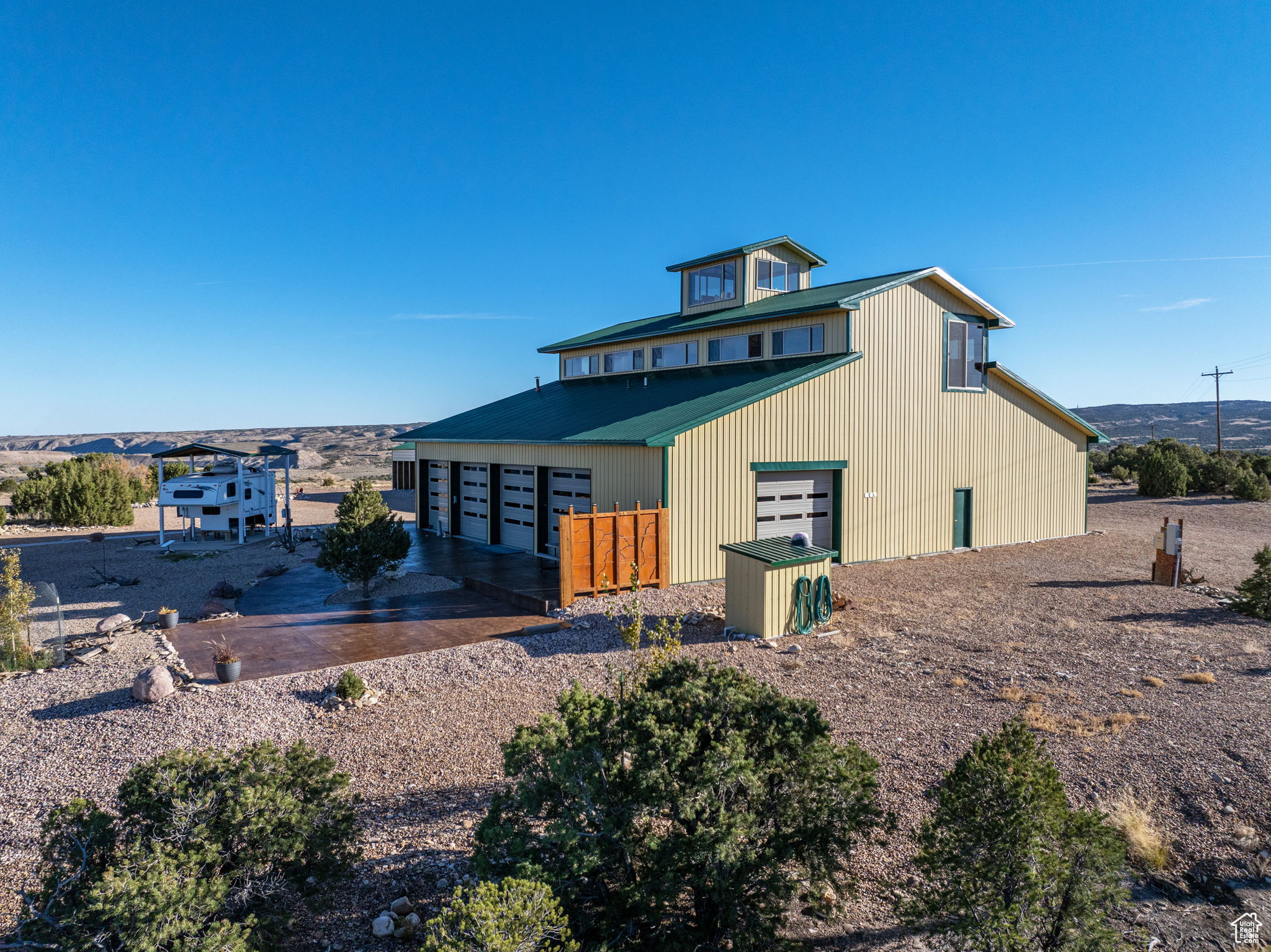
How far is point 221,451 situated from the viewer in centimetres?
2144

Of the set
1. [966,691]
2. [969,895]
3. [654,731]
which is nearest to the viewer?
[969,895]

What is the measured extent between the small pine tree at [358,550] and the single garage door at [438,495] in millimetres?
8386

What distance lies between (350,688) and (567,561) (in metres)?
4.96

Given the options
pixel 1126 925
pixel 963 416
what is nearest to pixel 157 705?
pixel 1126 925

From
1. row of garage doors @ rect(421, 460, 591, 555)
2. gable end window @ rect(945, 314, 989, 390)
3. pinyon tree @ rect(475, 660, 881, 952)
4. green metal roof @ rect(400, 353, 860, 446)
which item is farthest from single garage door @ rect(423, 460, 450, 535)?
pinyon tree @ rect(475, 660, 881, 952)

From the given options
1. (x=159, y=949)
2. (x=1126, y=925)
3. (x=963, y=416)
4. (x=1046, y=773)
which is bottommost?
(x=1126, y=925)

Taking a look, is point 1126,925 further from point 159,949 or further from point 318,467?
point 318,467

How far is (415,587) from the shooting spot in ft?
51.2

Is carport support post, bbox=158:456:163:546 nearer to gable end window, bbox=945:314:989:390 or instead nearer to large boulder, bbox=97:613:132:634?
large boulder, bbox=97:613:132:634

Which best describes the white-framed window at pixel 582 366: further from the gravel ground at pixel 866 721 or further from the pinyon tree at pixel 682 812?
the pinyon tree at pixel 682 812

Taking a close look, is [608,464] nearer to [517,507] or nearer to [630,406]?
[630,406]

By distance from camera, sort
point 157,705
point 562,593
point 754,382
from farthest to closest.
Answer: point 754,382 → point 562,593 → point 157,705

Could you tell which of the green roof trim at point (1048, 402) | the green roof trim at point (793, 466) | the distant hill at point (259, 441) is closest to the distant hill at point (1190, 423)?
the green roof trim at point (1048, 402)

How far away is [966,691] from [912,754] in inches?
85.1
